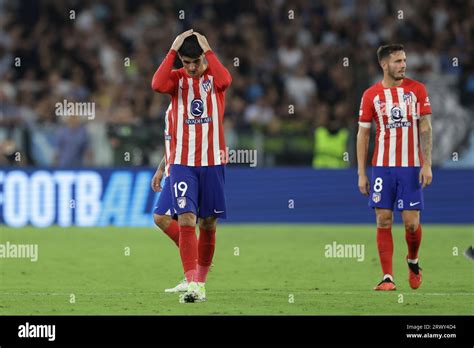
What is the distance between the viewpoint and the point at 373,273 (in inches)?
558

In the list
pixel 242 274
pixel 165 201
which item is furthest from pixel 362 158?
pixel 242 274

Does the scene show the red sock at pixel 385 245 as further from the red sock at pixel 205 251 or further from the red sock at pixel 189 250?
the red sock at pixel 189 250

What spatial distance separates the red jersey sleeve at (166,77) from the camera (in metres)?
11.2

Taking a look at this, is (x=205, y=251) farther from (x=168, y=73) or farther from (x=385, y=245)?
(x=385, y=245)

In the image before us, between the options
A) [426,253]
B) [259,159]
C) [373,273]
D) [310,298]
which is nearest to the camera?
[310,298]

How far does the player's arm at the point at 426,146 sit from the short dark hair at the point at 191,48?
242 centimetres

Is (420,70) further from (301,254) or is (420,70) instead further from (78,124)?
(301,254)

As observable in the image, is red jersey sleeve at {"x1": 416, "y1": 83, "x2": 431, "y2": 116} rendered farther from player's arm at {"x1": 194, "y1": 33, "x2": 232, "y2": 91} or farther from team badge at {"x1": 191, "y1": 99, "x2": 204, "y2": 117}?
team badge at {"x1": 191, "y1": 99, "x2": 204, "y2": 117}

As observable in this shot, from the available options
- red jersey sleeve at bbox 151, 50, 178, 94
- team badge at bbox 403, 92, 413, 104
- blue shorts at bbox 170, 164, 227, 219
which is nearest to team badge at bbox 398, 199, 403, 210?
team badge at bbox 403, 92, 413, 104

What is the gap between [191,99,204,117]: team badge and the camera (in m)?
11.4

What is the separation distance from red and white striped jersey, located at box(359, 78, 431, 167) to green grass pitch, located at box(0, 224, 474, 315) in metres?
1.30

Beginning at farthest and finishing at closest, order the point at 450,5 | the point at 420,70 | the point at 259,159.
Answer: the point at 450,5, the point at 420,70, the point at 259,159

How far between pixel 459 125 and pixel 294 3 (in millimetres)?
5835
